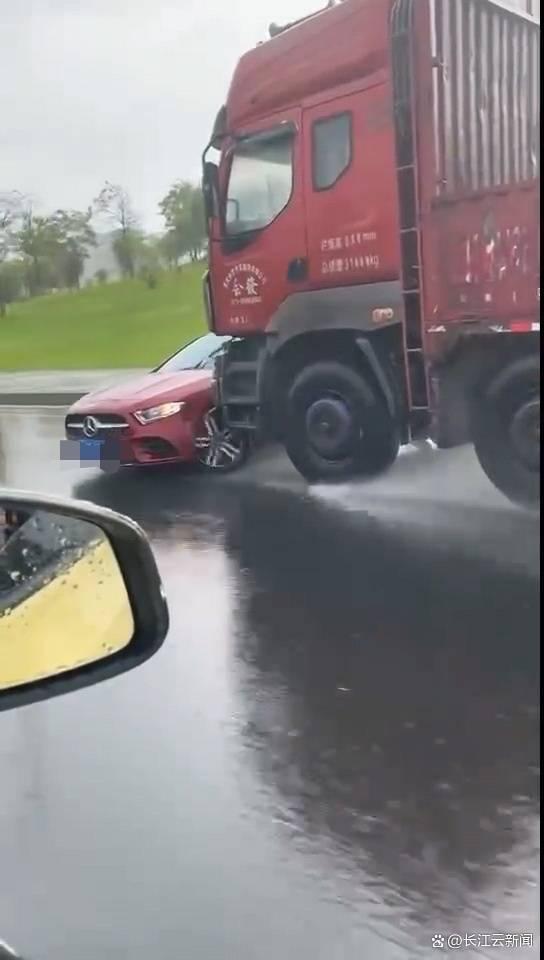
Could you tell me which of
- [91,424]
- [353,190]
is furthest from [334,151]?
[91,424]

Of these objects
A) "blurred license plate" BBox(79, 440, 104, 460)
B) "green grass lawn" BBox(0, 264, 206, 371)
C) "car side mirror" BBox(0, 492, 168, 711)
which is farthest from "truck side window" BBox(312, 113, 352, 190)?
"car side mirror" BBox(0, 492, 168, 711)

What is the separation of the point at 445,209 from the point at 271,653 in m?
0.86

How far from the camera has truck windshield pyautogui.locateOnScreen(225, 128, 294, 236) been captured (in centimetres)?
189

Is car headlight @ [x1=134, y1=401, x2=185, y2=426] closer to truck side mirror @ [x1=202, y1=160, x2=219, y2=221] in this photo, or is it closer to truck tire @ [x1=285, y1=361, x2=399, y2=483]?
truck tire @ [x1=285, y1=361, x2=399, y2=483]

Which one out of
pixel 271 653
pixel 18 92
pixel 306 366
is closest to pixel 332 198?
pixel 306 366

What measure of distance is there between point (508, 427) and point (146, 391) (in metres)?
0.69

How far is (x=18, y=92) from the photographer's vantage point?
5.75 feet

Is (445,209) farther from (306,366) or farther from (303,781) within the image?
(303,781)

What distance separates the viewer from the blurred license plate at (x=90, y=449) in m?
1.89

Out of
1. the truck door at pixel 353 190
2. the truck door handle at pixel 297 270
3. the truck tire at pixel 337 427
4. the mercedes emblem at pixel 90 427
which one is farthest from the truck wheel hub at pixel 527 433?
the mercedes emblem at pixel 90 427

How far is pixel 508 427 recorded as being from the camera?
1.85 m

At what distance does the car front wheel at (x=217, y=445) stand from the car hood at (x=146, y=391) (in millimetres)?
68

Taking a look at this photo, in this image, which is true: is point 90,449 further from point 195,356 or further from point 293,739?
point 293,739

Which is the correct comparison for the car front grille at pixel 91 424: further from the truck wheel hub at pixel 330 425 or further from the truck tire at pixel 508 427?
the truck tire at pixel 508 427
